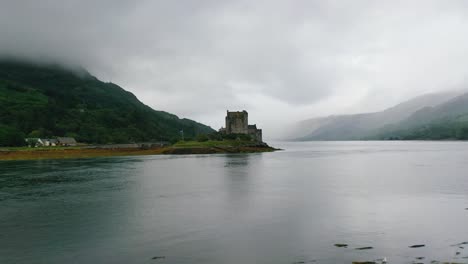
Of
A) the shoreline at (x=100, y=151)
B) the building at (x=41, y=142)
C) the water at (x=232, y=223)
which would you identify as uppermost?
the building at (x=41, y=142)

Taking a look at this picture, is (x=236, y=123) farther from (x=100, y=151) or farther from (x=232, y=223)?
(x=232, y=223)

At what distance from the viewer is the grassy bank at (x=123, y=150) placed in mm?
114744

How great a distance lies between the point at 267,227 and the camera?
77.7 feet

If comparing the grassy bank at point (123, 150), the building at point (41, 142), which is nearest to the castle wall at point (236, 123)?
the grassy bank at point (123, 150)

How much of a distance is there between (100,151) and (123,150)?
32.5 feet

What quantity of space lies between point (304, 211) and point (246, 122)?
547 feet

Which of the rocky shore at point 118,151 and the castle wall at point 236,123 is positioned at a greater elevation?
the castle wall at point 236,123

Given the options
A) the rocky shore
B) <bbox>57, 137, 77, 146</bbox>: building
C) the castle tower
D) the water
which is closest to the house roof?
<bbox>57, 137, 77, 146</bbox>: building

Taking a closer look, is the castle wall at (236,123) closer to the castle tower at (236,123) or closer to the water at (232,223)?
the castle tower at (236,123)

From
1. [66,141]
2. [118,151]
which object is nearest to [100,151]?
[118,151]

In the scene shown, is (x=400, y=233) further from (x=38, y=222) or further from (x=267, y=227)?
(x=38, y=222)

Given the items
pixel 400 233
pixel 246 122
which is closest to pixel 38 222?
pixel 400 233

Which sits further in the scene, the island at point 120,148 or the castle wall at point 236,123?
the castle wall at point 236,123

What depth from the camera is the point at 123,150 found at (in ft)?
464
